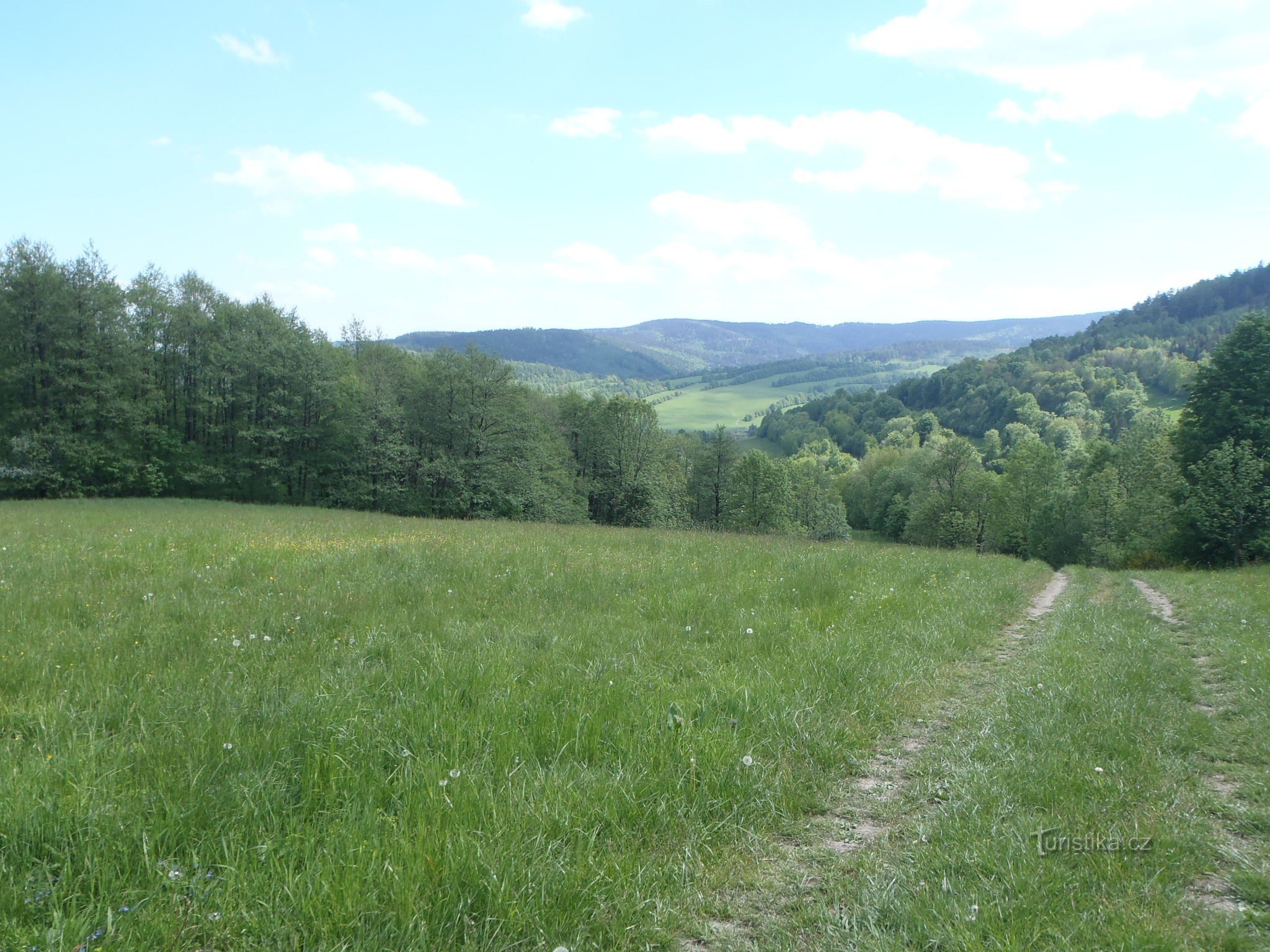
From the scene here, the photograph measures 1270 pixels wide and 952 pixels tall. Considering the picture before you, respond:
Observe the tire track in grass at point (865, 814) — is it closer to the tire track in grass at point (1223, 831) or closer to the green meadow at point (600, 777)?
the green meadow at point (600, 777)

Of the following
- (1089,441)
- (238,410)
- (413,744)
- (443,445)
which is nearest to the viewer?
(413,744)

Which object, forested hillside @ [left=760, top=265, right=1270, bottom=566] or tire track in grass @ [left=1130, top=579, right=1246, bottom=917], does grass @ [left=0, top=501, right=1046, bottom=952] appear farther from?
forested hillside @ [left=760, top=265, right=1270, bottom=566]

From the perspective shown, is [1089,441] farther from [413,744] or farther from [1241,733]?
[413,744]

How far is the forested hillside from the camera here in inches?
1330

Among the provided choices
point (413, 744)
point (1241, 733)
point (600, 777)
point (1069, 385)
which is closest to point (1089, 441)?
point (1069, 385)

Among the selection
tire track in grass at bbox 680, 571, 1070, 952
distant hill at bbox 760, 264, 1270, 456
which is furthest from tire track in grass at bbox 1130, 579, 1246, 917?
distant hill at bbox 760, 264, 1270, 456

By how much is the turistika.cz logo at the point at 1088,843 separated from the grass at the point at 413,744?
129 centimetres

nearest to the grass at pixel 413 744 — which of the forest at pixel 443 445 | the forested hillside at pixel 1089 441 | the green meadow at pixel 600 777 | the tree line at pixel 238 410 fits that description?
the green meadow at pixel 600 777

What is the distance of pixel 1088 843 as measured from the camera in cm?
371

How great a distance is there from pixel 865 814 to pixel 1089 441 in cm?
10004

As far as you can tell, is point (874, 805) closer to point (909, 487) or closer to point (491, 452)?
point (491, 452)

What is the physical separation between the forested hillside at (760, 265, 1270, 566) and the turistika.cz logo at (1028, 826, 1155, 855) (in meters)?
38.9

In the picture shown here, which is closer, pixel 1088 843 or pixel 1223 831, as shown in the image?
pixel 1088 843

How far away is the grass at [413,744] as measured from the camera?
9.97 ft
